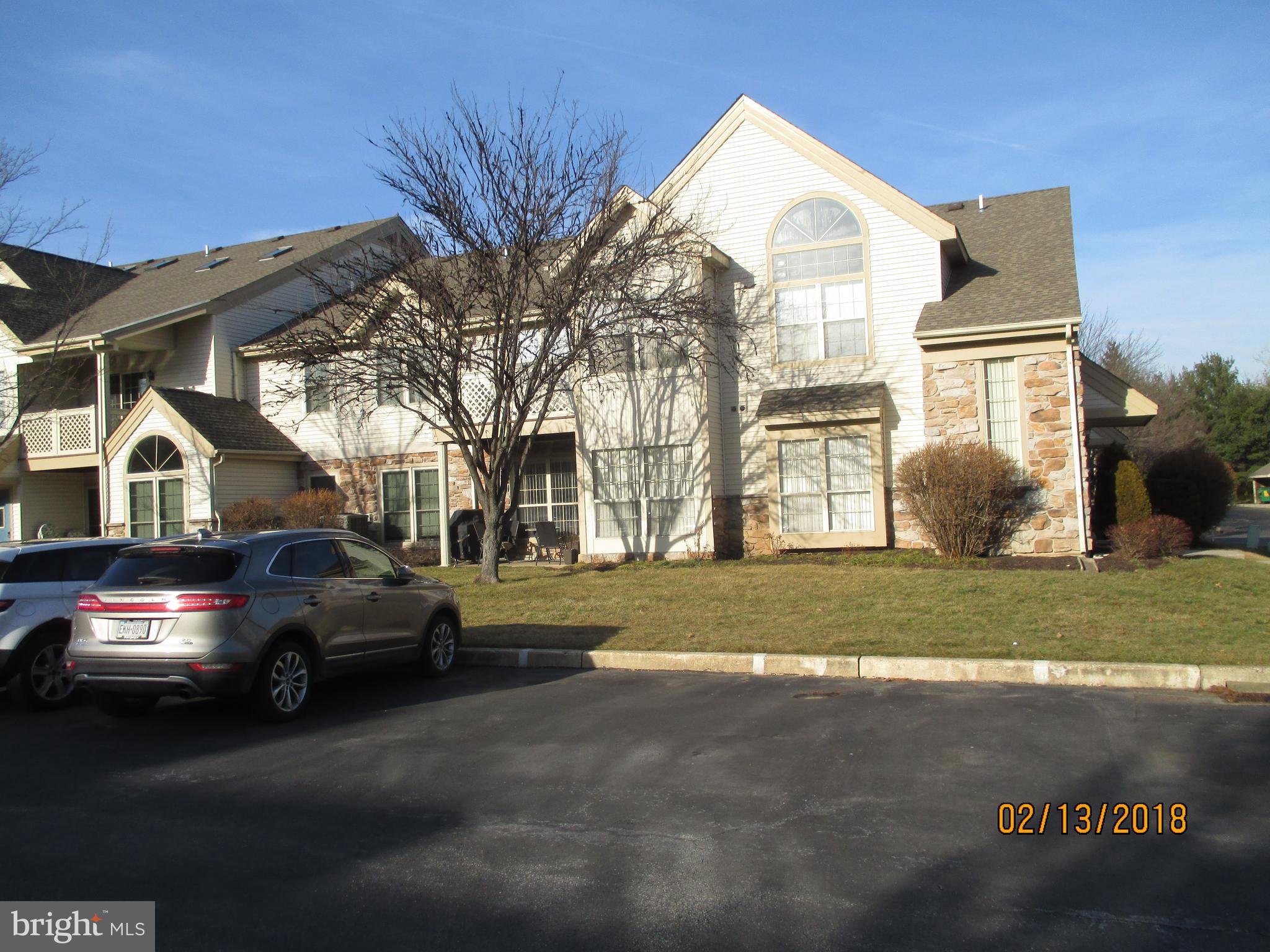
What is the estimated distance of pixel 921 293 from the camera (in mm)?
18562

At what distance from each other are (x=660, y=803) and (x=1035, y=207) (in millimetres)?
19800

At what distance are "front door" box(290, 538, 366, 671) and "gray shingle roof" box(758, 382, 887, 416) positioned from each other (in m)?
11.2

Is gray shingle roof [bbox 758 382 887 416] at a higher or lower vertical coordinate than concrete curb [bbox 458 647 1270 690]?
higher

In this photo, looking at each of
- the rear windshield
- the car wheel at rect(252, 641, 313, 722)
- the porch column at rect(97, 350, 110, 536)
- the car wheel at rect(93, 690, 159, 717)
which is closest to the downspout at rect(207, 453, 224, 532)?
the porch column at rect(97, 350, 110, 536)

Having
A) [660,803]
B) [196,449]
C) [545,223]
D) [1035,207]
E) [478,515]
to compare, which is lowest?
[660,803]

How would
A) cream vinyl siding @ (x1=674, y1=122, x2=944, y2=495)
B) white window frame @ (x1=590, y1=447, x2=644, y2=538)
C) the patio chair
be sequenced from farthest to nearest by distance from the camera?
the patio chair → white window frame @ (x1=590, y1=447, x2=644, y2=538) → cream vinyl siding @ (x1=674, y1=122, x2=944, y2=495)

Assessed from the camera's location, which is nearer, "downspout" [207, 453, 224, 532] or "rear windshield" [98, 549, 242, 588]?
"rear windshield" [98, 549, 242, 588]

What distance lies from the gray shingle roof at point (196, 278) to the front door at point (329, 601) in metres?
16.7

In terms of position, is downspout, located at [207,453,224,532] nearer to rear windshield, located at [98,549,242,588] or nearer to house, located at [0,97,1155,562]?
house, located at [0,97,1155,562]

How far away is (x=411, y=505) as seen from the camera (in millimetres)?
23516

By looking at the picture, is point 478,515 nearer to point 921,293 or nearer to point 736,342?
point 736,342

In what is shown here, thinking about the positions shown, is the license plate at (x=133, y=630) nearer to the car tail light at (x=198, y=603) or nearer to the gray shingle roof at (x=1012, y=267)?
the car tail light at (x=198, y=603)

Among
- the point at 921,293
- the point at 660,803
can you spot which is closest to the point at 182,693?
the point at 660,803

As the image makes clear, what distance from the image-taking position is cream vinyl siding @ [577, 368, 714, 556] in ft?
63.9
